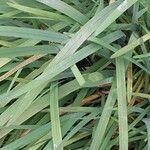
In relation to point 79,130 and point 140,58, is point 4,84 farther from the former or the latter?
point 140,58

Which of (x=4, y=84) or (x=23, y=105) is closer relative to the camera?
(x=23, y=105)

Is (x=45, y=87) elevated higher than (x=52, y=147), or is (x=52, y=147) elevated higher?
(x=45, y=87)

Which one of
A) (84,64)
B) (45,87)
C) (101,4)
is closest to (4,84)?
(45,87)

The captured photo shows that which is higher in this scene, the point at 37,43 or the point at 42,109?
the point at 37,43

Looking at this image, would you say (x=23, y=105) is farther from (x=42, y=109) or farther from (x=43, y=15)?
(x=43, y=15)

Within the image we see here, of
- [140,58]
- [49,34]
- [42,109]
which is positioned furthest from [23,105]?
[140,58]

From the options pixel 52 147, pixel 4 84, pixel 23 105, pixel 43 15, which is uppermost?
pixel 43 15
